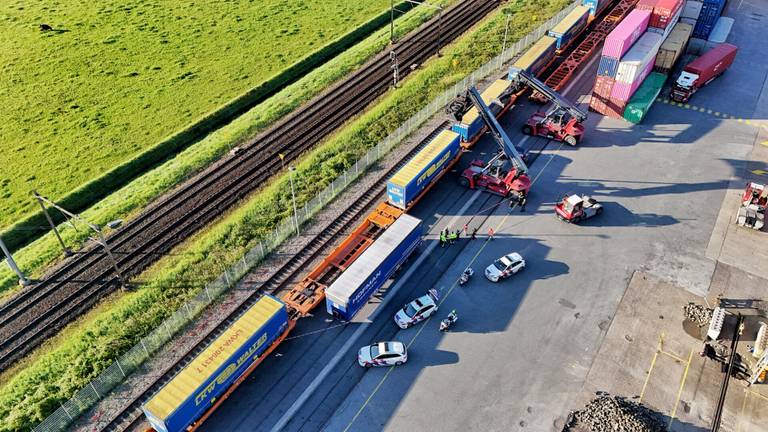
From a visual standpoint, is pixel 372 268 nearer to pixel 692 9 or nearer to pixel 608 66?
pixel 608 66

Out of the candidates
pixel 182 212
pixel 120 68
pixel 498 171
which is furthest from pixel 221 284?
pixel 120 68

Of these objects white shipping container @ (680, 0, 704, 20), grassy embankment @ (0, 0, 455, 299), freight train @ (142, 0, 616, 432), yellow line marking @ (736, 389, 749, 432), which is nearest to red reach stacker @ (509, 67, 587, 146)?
freight train @ (142, 0, 616, 432)

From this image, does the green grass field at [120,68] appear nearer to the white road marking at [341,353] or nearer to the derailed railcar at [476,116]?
the derailed railcar at [476,116]

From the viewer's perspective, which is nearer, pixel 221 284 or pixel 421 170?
pixel 221 284

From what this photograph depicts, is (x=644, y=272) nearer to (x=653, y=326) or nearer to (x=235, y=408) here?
(x=653, y=326)

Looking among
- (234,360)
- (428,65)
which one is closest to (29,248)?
(234,360)

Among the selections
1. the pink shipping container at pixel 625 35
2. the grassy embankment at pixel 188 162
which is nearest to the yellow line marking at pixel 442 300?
the pink shipping container at pixel 625 35

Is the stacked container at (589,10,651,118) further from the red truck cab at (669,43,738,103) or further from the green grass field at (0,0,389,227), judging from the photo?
the green grass field at (0,0,389,227)
